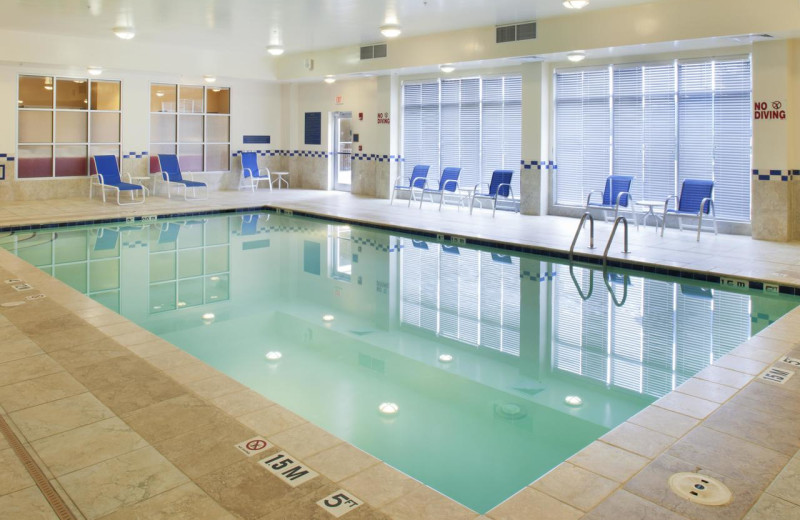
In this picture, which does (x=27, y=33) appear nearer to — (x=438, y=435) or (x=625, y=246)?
(x=625, y=246)

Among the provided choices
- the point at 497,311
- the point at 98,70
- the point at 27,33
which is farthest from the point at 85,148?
the point at 497,311

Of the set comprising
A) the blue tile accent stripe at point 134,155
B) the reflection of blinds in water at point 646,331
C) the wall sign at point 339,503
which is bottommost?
the wall sign at point 339,503

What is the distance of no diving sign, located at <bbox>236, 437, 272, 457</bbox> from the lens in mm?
2809

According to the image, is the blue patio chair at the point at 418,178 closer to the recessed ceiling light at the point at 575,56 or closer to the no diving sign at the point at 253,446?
the recessed ceiling light at the point at 575,56

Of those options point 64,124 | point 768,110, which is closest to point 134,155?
point 64,124

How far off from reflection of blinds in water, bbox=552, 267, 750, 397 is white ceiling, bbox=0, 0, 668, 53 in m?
3.87

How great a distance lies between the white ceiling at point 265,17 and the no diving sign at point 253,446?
6.51 metres

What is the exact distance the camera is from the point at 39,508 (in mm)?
2316

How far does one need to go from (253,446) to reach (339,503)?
0.61 meters

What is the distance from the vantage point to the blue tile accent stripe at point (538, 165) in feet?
35.6

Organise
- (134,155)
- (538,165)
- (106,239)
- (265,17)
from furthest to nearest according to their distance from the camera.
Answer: (134,155) → (538,165) → (265,17) → (106,239)

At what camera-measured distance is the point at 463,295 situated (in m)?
6.38

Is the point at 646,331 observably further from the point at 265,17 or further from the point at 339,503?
the point at 265,17

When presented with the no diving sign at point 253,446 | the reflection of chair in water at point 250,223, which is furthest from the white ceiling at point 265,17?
the no diving sign at point 253,446
